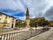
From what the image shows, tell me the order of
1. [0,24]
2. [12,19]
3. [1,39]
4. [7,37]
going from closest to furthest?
[1,39] → [7,37] → [0,24] → [12,19]

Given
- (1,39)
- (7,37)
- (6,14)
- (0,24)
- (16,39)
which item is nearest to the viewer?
(1,39)

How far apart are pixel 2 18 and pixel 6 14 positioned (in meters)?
3.33

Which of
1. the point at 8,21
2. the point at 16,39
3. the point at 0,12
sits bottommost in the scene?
the point at 16,39

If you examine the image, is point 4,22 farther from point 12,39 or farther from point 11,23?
point 12,39

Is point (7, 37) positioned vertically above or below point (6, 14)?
below

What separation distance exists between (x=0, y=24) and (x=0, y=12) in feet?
21.6

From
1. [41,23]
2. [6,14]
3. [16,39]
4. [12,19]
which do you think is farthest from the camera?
[41,23]

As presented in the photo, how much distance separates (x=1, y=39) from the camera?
446 cm

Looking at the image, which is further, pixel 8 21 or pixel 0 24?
pixel 8 21

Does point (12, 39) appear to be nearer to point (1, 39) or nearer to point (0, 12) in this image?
point (1, 39)

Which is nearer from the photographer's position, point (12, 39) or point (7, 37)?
point (7, 37)

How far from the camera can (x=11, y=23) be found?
229 feet

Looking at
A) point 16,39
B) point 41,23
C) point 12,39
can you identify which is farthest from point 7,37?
point 41,23

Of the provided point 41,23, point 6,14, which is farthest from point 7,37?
point 41,23
